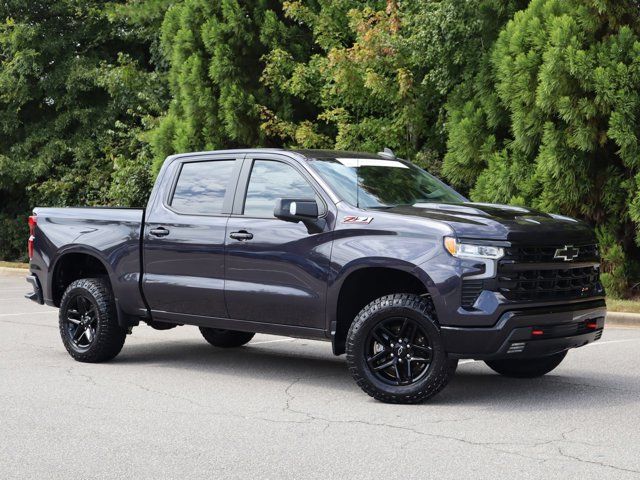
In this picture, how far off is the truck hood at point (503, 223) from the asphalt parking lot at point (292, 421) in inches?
49.2

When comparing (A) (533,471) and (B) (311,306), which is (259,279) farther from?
(A) (533,471)

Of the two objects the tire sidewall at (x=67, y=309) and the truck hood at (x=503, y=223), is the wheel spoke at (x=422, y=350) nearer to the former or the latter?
the truck hood at (x=503, y=223)

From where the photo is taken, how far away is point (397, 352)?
778cm

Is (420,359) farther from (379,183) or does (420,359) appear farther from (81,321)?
(81,321)

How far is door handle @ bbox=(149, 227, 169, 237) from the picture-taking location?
30.4ft

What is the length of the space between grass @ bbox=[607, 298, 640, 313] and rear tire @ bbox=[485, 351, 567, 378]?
5.89 meters

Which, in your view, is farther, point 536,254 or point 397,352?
point 397,352

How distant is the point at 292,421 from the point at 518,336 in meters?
1.69

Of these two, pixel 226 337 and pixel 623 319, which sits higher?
pixel 226 337

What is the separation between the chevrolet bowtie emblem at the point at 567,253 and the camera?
7789 millimetres

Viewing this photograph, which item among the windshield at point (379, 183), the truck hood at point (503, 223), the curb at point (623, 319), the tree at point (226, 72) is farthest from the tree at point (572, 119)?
the truck hood at point (503, 223)

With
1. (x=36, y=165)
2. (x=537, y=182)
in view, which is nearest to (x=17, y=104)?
(x=36, y=165)

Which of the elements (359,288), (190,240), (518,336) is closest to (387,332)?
(359,288)

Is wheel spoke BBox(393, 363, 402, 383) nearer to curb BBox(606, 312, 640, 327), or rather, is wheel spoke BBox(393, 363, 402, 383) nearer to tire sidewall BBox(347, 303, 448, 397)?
tire sidewall BBox(347, 303, 448, 397)
